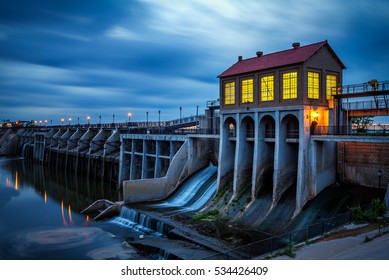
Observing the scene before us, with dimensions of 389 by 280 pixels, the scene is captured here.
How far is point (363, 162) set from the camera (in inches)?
1183

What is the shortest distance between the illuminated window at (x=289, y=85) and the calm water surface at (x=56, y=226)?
18424 millimetres

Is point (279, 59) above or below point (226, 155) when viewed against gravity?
above

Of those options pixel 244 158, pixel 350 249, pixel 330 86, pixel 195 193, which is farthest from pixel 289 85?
pixel 350 249

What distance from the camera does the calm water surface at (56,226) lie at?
27.8m

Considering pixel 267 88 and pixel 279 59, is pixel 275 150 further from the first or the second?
pixel 279 59

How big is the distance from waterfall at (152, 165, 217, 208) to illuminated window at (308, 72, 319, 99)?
14.4m

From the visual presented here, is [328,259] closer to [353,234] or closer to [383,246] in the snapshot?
[383,246]

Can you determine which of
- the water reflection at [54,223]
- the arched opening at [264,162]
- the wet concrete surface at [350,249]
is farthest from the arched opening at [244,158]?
the wet concrete surface at [350,249]

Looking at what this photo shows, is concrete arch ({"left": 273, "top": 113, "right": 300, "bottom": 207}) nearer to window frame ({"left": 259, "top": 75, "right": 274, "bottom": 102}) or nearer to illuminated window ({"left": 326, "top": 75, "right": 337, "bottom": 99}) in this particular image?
window frame ({"left": 259, "top": 75, "right": 274, "bottom": 102})

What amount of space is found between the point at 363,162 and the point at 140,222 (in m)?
20.7

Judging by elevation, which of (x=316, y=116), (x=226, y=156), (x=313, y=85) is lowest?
(x=226, y=156)

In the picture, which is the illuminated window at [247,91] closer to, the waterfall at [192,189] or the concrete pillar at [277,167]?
the concrete pillar at [277,167]

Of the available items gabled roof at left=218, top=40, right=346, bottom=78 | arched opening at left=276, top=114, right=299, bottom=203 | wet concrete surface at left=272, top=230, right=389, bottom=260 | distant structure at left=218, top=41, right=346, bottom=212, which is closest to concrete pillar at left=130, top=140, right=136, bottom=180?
distant structure at left=218, top=41, right=346, bottom=212
